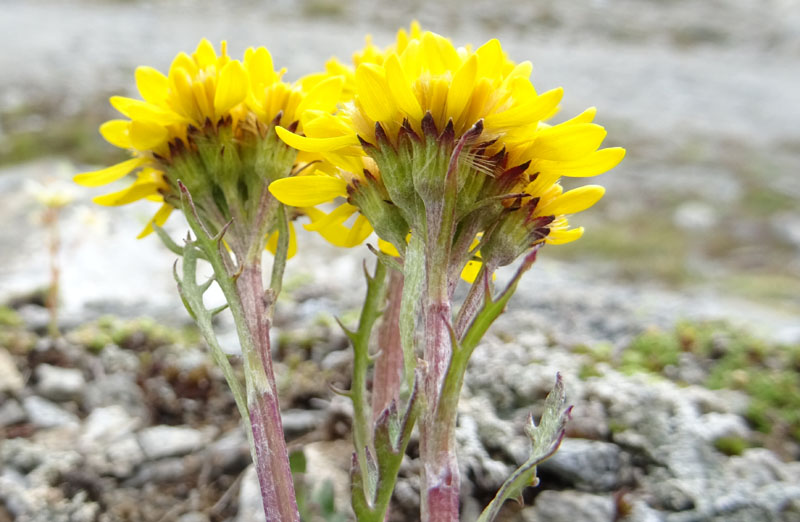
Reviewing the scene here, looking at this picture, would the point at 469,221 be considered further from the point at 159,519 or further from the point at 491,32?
the point at 491,32

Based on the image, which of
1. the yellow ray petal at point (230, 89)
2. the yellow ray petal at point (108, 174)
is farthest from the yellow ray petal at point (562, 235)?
the yellow ray petal at point (108, 174)

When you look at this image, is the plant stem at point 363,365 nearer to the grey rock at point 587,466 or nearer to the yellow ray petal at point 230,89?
the yellow ray petal at point 230,89

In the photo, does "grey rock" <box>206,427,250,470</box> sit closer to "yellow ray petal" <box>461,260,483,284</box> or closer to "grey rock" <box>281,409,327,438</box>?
"grey rock" <box>281,409,327,438</box>

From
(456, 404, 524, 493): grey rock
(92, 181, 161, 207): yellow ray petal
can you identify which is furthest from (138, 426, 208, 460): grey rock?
(92, 181, 161, 207): yellow ray petal

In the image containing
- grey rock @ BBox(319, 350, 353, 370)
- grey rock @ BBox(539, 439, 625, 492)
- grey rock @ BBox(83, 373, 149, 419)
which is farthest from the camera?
grey rock @ BBox(319, 350, 353, 370)

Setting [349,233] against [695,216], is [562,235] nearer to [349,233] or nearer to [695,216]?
[349,233]

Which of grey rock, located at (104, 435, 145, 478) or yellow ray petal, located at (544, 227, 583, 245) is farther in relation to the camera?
grey rock, located at (104, 435, 145, 478)

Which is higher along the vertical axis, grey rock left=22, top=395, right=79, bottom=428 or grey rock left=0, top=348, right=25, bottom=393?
grey rock left=0, top=348, right=25, bottom=393
